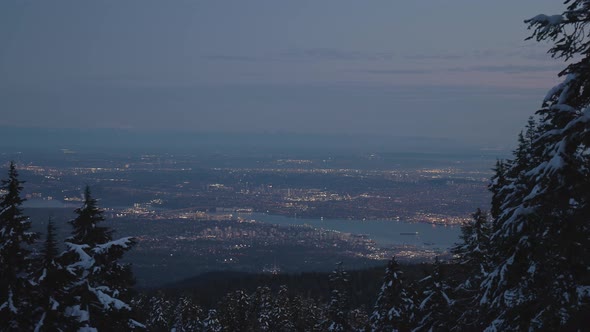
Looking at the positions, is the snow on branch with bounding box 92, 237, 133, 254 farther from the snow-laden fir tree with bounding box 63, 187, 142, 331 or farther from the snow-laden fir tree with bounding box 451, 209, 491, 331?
the snow-laden fir tree with bounding box 451, 209, 491, 331

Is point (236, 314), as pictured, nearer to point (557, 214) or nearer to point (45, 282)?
point (45, 282)

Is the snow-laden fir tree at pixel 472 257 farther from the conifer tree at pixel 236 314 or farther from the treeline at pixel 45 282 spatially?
the conifer tree at pixel 236 314

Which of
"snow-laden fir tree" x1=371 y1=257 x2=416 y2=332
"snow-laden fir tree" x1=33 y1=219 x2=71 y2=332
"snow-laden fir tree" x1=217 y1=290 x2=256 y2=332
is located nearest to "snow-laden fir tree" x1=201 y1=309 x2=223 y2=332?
"snow-laden fir tree" x1=217 y1=290 x2=256 y2=332

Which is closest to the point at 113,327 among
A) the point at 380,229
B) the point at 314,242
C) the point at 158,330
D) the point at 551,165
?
the point at 551,165

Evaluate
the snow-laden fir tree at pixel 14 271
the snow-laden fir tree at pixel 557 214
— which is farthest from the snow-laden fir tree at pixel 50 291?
the snow-laden fir tree at pixel 557 214

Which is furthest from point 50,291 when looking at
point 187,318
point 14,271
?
point 187,318

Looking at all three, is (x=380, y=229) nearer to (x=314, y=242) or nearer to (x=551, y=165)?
(x=314, y=242)

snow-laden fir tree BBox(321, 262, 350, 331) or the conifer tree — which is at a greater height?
snow-laden fir tree BBox(321, 262, 350, 331)
